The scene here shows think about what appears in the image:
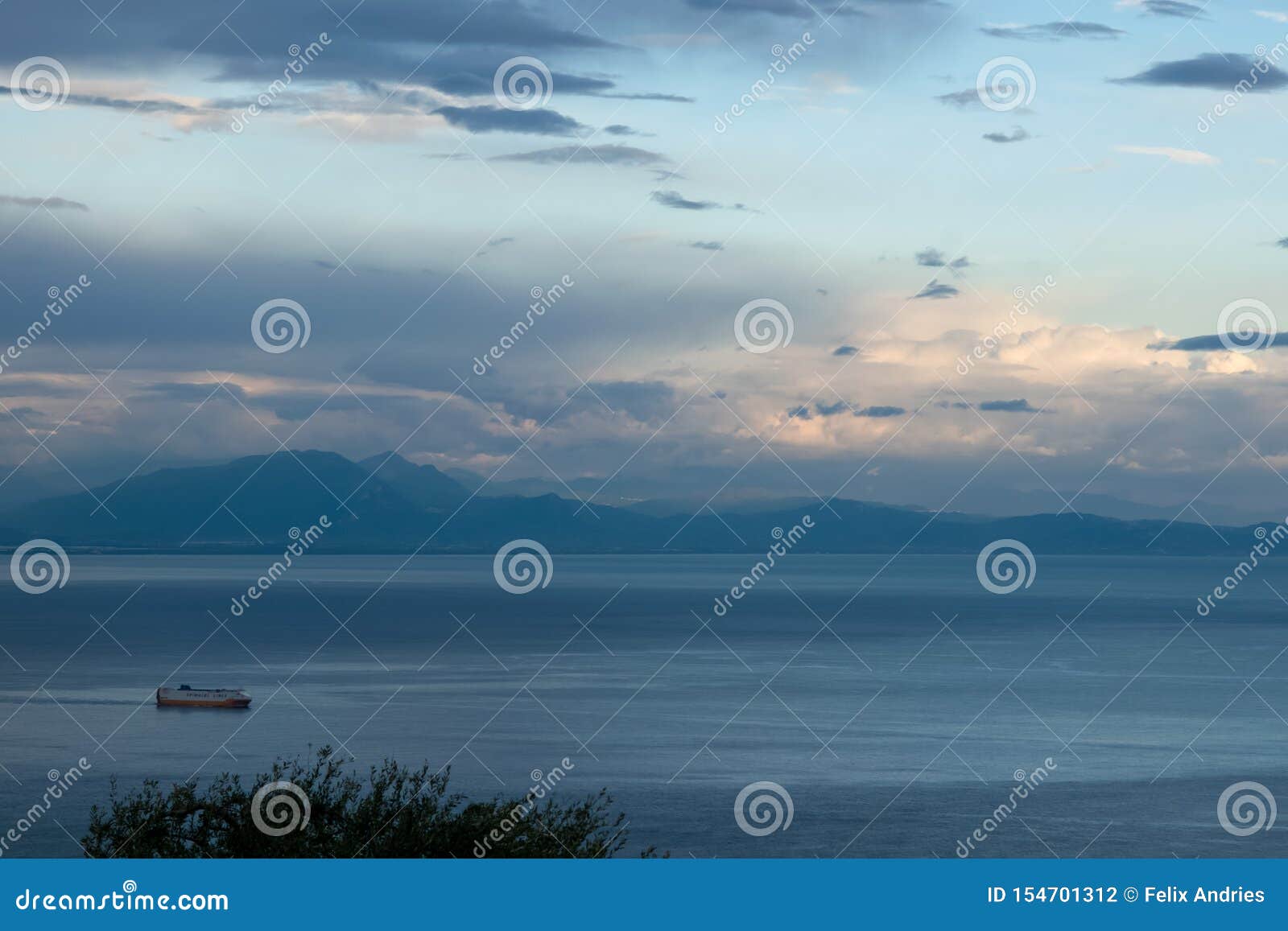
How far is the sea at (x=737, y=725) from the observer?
5888cm

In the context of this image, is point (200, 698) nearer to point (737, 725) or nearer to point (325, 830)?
point (737, 725)

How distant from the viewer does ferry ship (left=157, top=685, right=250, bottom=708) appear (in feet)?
298

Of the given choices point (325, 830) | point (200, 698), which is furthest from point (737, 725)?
point (325, 830)

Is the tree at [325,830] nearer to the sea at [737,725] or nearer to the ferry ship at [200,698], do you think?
the sea at [737,725]

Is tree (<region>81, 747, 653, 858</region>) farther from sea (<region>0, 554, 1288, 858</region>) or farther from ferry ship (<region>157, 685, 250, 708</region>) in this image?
ferry ship (<region>157, 685, 250, 708</region>)

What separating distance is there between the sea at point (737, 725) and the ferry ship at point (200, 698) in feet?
3.71

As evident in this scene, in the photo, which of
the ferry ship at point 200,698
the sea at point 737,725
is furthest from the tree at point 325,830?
the ferry ship at point 200,698

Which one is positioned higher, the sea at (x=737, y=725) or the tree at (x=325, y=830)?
the sea at (x=737, y=725)

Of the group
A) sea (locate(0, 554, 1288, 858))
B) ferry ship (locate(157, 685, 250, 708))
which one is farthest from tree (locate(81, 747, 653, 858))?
ferry ship (locate(157, 685, 250, 708))

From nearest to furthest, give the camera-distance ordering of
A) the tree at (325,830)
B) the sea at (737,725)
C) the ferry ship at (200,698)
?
the tree at (325,830) < the sea at (737,725) < the ferry ship at (200,698)

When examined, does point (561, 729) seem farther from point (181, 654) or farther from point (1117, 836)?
point (181, 654)

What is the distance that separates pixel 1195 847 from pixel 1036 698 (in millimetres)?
43523

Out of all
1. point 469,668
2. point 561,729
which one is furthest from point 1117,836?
point 469,668

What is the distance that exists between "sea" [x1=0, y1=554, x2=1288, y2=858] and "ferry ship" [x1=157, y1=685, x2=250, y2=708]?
44.6 inches
